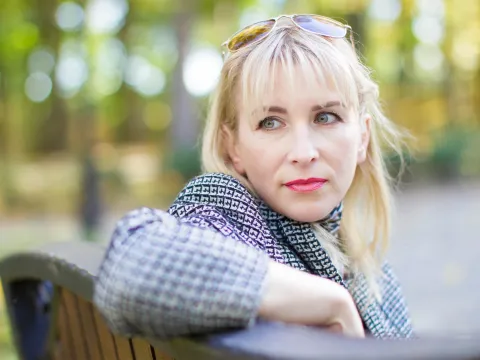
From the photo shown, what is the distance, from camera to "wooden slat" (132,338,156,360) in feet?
5.36

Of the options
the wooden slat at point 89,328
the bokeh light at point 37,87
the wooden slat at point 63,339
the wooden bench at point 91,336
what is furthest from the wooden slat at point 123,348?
the bokeh light at point 37,87

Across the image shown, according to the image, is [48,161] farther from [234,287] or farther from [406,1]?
[234,287]

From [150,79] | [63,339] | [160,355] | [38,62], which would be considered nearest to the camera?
[160,355]

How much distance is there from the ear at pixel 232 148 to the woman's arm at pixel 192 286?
551 millimetres

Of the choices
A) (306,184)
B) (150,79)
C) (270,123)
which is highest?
(270,123)

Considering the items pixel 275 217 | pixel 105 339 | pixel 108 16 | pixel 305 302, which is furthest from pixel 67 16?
pixel 305 302

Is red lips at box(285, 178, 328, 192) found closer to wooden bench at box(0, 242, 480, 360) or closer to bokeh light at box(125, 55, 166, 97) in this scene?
wooden bench at box(0, 242, 480, 360)

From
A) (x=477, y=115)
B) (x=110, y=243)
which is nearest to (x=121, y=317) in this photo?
(x=110, y=243)

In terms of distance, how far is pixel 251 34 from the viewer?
186cm

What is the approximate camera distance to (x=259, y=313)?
1275mm

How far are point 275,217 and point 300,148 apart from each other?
0.18m

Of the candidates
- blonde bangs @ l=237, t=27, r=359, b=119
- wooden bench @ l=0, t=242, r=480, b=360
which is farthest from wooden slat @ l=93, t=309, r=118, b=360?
blonde bangs @ l=237, t=27, r=359, b=119

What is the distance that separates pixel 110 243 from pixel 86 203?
10547mm

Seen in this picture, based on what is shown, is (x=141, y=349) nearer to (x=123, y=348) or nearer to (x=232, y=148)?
(x=123, y=348)
